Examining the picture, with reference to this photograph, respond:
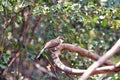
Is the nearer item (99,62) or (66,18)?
(99,62)

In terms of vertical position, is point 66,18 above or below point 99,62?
above

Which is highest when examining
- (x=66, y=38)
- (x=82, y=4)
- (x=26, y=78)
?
(x=82, y=4)

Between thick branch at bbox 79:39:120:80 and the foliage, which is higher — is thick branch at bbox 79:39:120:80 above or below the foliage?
below

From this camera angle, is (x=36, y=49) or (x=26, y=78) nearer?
(x=36, y=49)

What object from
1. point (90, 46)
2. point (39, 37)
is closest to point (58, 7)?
point (90, 46)

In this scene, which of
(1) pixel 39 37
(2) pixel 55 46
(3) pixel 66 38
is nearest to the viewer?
(2) pixel 55 46

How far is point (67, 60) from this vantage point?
2365mm

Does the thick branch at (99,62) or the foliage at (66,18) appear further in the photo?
the foliage at (66,18)

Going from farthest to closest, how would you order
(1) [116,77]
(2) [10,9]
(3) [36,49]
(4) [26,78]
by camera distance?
(4) [26,78]
(3) [36,49]
(2) [10,9]
(1) [116,77]

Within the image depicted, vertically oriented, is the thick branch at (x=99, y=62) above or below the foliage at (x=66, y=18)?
below

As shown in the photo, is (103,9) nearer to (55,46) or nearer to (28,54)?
(55,46)

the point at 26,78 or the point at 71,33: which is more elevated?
the point at 71,33

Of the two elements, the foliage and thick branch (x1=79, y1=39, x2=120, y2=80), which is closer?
thick branch (x1=79, y1=39, x2=120, y2=80)

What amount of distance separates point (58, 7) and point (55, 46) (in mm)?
529
